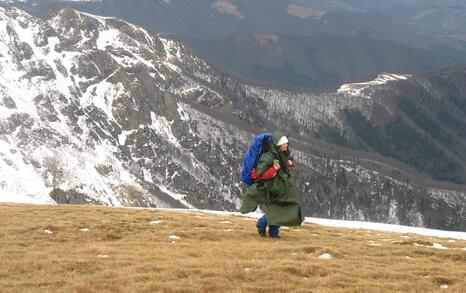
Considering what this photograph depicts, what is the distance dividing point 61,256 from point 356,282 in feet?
38.1

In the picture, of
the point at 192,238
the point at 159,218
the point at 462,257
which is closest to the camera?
the point at 462,257

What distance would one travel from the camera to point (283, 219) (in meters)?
25.1

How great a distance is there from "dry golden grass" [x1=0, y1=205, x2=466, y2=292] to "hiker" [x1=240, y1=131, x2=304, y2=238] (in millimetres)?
1388

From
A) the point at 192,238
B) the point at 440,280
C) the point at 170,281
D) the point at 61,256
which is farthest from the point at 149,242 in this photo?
the point at 440,280

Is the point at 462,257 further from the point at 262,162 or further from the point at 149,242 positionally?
the point at 149,242

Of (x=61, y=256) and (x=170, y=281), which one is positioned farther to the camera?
(x=61, y=256)

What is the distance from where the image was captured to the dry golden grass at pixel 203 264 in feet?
55.8

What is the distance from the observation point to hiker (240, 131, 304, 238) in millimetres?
24891

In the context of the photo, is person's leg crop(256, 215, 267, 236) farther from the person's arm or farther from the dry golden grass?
the person's arm

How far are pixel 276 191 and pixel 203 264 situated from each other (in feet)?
21.7

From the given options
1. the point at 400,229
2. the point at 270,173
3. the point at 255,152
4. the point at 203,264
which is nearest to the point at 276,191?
the point at 270,173

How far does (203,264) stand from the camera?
64.9 feet

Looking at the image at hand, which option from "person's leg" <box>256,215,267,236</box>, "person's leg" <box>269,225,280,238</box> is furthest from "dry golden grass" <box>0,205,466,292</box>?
"person's leg" <box>269,225,280,238</box>

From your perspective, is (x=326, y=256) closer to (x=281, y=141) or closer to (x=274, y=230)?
(x=274, y=230)
